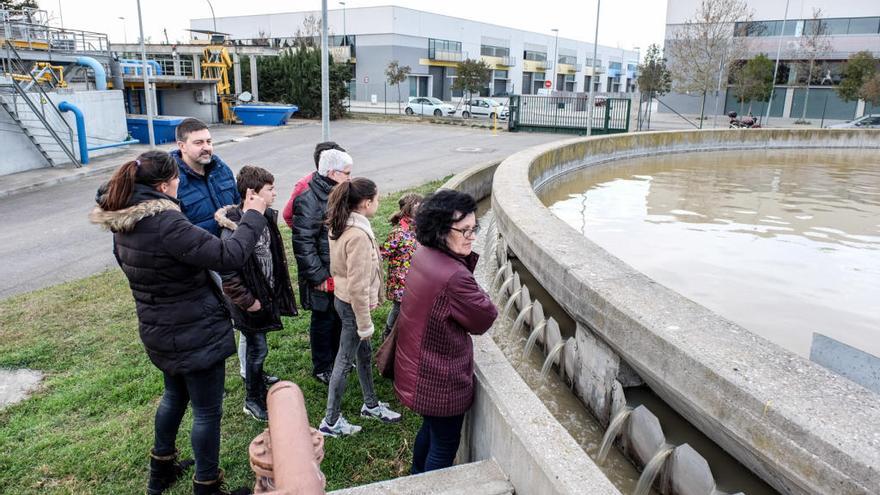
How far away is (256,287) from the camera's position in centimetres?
407

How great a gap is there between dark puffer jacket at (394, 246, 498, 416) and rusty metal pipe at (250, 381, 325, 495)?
1267 mm

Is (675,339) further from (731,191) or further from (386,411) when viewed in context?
(731,191)

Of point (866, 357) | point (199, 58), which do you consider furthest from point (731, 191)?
point (199, 58)

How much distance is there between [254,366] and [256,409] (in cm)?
28

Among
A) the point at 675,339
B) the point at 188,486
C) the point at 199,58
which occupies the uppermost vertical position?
the point at 199,58

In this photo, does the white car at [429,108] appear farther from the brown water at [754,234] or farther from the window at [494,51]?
the window at [494,51]

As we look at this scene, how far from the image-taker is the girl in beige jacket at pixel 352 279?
375 cm

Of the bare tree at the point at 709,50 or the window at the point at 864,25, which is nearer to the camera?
the bare tree at the point at 709,50

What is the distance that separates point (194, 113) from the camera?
105ft

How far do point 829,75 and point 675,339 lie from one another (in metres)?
53.3

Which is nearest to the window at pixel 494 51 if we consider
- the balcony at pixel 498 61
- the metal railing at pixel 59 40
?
the balcony at pixel 498 61

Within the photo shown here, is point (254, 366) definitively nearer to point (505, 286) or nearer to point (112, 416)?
point (112, 416)

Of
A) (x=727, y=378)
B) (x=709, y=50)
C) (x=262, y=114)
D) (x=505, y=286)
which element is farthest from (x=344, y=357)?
(x=709, y=50)

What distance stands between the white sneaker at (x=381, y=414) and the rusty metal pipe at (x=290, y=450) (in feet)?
7.97
